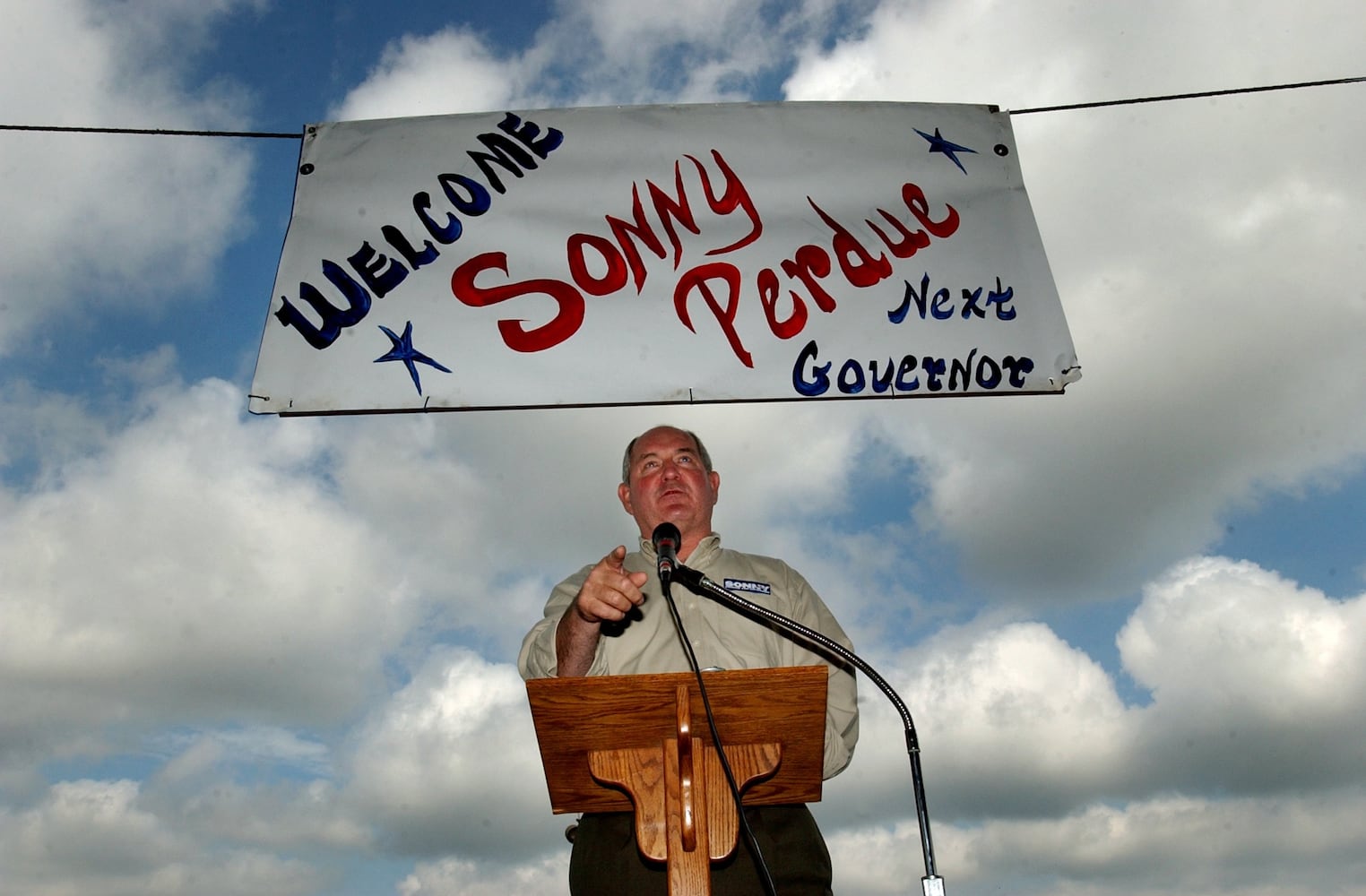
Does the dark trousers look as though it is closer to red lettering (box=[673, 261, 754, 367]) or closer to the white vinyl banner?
the white vinyl banner

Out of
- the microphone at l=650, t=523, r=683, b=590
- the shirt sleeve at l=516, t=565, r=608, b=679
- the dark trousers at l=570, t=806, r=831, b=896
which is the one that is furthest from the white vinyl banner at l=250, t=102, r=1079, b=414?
the dark trousers at l=570, t=806, r=831, b=896

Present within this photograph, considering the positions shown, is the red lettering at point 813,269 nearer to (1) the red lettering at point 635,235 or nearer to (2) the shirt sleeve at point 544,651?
(1) the red lettering at point 635,235

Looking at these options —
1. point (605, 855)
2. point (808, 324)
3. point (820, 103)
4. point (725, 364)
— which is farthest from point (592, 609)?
point (820, 103)

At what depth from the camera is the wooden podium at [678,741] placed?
2309mm

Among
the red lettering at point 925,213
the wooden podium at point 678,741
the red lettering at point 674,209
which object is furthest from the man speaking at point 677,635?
the red lettering at point 925,213

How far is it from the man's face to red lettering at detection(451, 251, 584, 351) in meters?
0.71

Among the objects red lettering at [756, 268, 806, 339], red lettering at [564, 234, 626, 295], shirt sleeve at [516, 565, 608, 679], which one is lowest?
shirt sleeve at [516, 565, 608, 679]

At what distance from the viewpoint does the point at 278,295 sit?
367cm

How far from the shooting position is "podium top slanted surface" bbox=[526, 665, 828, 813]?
7.63ft

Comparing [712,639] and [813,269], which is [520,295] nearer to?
[813,269]

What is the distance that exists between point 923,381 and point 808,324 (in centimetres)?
45

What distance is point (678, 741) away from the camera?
2.34m

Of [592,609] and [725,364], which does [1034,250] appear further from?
[592,609]

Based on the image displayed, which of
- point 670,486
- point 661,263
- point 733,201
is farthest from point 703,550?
point 733,201
